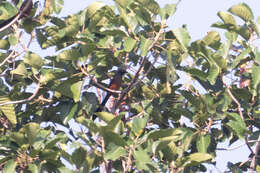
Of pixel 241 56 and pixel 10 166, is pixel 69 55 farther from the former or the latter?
pixel 241 56

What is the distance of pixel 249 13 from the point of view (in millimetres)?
4078

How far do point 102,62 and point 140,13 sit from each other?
618mm

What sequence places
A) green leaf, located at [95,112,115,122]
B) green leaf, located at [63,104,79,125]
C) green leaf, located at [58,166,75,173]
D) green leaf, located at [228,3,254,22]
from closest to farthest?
green leaf, located at [95,112,115,122]
green leaf, located at [58,166,75,173]
green leaf, located at [228,3,254,22]
green leaf, located at [63,104,79,125]

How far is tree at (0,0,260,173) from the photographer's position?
376cm

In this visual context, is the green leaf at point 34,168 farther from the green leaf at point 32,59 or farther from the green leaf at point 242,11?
the green leaf at point 242,11

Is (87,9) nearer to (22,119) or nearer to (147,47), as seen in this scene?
Result: (147,47)

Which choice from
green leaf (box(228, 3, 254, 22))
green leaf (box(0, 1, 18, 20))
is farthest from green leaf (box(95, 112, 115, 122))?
green leaf (box(0, 1, 18, 20))

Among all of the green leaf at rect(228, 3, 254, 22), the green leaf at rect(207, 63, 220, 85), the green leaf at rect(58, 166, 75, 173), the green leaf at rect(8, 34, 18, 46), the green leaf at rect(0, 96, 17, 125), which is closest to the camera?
the green leaf at rect(58, 166, 75, 173)

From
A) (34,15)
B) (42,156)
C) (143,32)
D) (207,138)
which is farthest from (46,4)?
(207,138)

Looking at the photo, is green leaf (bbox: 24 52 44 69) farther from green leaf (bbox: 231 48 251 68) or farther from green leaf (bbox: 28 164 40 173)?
green leaf (bbox: 231 48 251 68)

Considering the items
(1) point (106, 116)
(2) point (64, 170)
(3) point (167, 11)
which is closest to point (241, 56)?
(3) point (167, 11)

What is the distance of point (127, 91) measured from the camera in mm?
4227

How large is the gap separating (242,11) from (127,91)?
0.99 meters

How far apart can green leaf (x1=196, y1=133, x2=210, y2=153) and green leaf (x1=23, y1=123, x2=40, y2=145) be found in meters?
1.12
